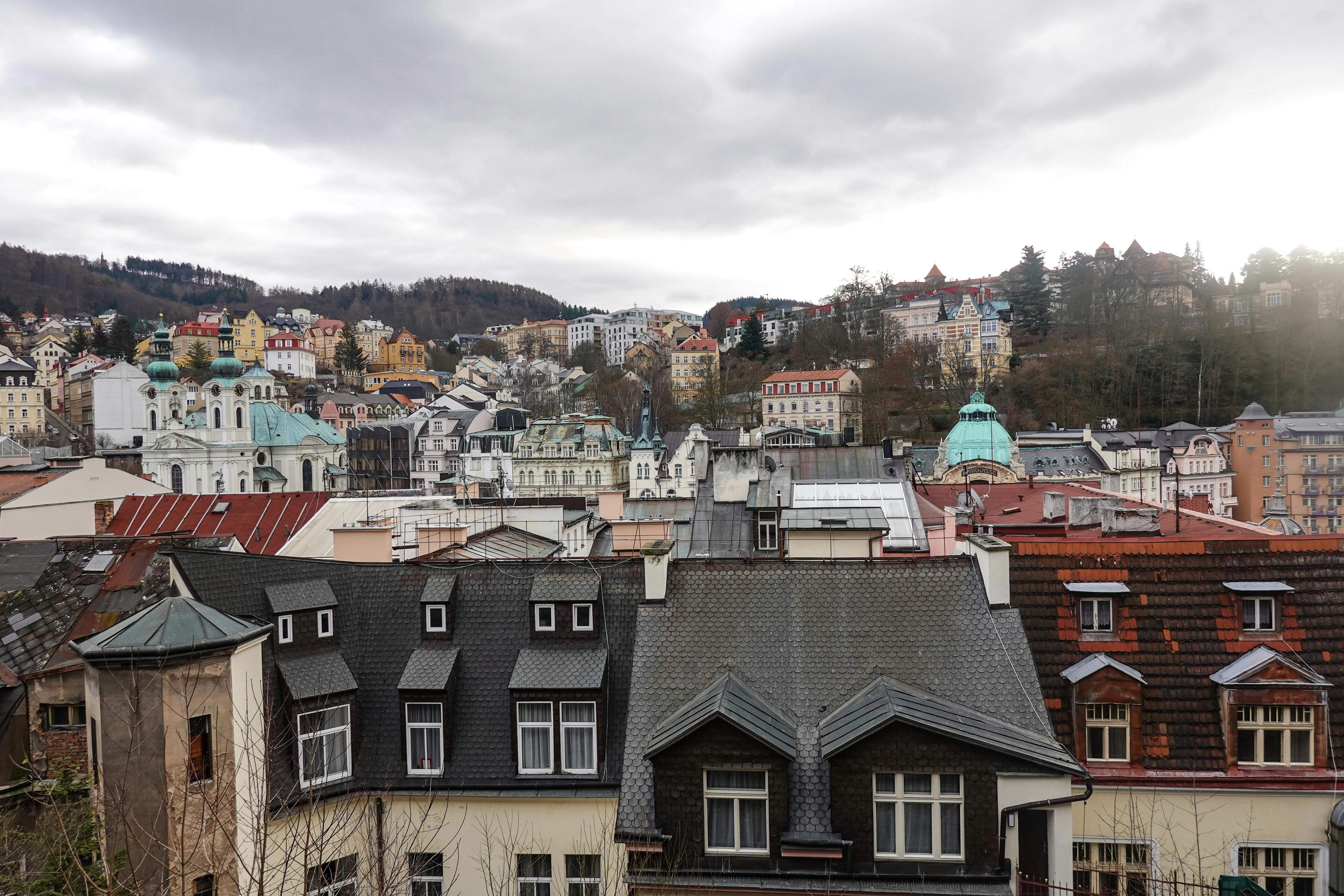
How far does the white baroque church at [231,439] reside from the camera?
2886 inches

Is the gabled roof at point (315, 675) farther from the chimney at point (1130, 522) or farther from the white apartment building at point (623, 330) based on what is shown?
the white apartment building at point (623, 330)

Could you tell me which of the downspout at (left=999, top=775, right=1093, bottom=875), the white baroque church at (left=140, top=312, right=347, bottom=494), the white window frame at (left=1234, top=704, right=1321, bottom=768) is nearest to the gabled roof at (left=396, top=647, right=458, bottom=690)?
the downspout at (left=999, top=775, right=1093, bottom=875)

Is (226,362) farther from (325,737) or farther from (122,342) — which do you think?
(325,737)

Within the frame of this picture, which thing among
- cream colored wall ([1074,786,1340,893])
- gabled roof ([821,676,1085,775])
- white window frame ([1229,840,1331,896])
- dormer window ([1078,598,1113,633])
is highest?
dormer window ([1078,598,1113,633])

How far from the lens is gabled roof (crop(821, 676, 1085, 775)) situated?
884 centimetres

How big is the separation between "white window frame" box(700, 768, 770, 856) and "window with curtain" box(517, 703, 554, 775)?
8.00ft

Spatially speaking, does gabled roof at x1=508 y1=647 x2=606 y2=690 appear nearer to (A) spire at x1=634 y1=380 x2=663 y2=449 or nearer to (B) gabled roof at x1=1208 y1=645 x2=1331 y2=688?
(B) gabled roof at x1=1208 y1=645 x2=1331 y2=688

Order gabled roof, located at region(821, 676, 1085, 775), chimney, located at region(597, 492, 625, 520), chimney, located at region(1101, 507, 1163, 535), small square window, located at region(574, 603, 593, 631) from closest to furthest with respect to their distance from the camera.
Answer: gabled roof, located at region(821, 676, 1085, 775), small square window, located at region(574, 603, 593, 631), chimney, located at region(1101, 507, 1163, 535), chimney, located at region(597, 492, 625, 520)

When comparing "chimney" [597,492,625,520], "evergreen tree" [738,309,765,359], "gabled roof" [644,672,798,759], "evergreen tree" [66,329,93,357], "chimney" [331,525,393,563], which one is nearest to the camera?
"gabled roof" [644,672,798,759]

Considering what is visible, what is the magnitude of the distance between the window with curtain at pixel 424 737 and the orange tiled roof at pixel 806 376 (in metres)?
82.4

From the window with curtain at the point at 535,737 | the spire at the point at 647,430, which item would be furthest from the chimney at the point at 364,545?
the spire at the point at 647,430

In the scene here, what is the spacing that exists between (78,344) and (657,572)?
164792 mm

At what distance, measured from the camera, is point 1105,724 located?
423 inches

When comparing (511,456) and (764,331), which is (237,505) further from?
(764,331)
